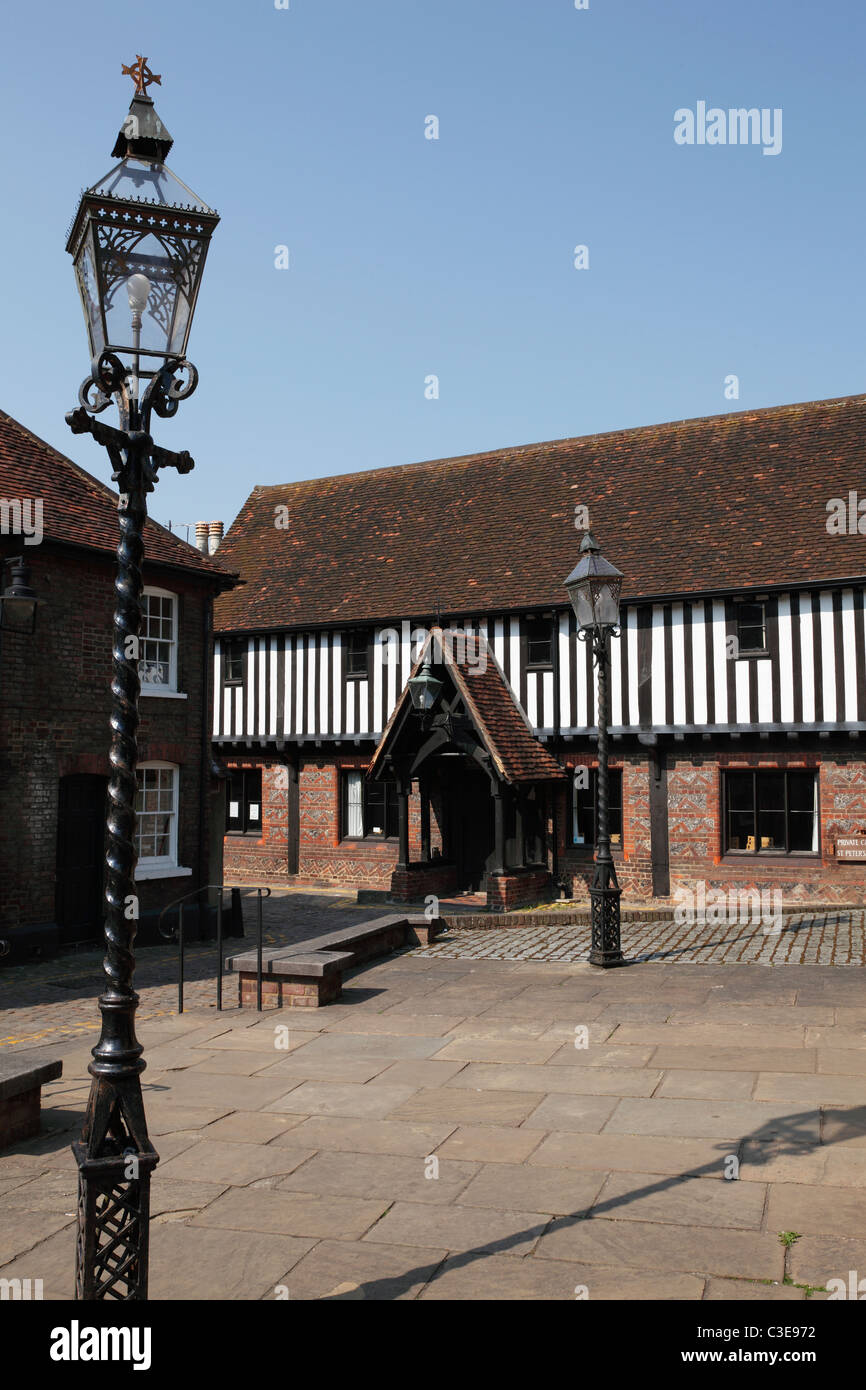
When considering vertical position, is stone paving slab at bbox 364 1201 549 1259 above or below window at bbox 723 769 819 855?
below

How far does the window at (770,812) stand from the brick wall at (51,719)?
Answer: 10.1 meters

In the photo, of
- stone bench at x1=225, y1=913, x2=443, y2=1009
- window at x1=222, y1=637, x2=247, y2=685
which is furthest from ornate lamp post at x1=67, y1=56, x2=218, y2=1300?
window at x1=222, y1=637, x2=247, y2=685

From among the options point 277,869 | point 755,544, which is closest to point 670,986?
point 755,544

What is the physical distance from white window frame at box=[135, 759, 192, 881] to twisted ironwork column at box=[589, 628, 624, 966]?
6.97 m

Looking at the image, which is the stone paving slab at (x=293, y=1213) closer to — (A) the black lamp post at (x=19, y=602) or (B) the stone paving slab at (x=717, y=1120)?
(B) the stone paving slab at (x=717, y=1120)

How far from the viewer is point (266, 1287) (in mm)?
4613

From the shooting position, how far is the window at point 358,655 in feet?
74.3

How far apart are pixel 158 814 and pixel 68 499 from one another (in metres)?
5.00

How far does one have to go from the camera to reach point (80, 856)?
14.8m

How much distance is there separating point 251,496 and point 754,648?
1571cm

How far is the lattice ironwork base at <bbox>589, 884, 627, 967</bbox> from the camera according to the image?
12391mm

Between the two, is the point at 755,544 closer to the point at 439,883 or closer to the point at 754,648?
the point at 754,648

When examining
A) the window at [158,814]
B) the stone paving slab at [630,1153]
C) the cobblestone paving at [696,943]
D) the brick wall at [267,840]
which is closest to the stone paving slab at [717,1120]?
the stone paving slab at [630,1153]

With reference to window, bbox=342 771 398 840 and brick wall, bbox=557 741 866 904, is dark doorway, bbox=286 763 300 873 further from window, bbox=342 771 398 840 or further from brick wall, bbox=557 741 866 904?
brick wall, bbox=557 741 866 904
